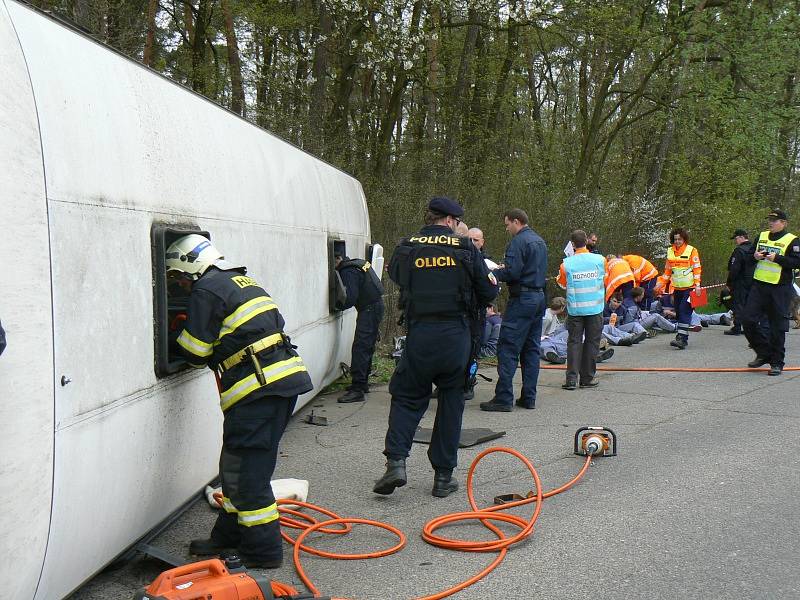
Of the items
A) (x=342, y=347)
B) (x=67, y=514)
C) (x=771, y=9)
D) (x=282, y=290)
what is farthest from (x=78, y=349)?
(x=771, y=9)

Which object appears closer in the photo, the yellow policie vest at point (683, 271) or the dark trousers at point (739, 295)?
the yellow policie vest at point (683, 271)

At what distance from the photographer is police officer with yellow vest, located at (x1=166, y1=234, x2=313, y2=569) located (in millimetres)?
4461

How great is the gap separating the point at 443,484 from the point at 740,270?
32.5ft

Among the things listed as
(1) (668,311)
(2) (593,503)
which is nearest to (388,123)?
(1) (668,311)

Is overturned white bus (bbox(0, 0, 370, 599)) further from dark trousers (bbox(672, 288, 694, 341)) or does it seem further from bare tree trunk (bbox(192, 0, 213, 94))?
bare tree trunk (bbox(192, 0, 213, 94))

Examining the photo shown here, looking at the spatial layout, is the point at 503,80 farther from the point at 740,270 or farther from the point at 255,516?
the point at 255,516

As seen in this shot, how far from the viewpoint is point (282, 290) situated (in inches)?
283

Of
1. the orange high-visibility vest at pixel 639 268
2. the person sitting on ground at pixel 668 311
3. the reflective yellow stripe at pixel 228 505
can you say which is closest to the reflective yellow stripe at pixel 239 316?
the reflective yellow stripe at pixel 228 505

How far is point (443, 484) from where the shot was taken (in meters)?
5.98

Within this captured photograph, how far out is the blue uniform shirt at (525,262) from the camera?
350 inches

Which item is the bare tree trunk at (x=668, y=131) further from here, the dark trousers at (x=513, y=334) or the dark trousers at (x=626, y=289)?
the dark trousers at (x=513, y=334)

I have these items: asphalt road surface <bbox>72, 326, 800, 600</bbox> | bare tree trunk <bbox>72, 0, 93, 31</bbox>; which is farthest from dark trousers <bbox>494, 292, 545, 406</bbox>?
bare tree trunk <bbox>72, 0, 93, 31</bbox>

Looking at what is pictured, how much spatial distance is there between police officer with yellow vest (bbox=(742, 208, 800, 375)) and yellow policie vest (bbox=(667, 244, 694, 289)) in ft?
10.0

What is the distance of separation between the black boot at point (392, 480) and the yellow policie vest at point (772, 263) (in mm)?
6689
